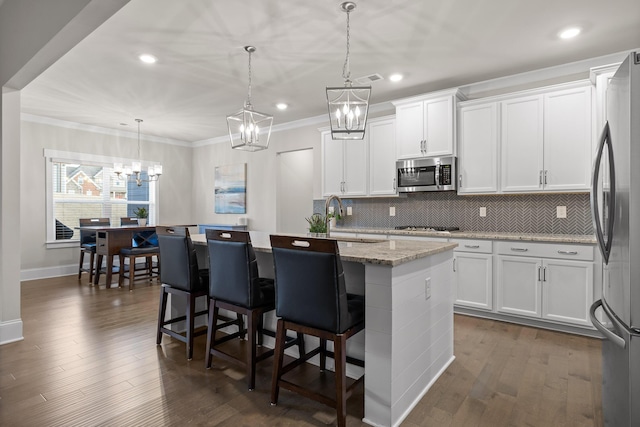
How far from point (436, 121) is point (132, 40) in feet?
10.6

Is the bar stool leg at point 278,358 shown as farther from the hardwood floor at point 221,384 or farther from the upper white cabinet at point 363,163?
the upper white cabinet at point 363,163

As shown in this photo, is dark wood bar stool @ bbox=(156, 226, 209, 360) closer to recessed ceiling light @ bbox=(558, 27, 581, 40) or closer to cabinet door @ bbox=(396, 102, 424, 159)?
cabinet door @ bbox=(396, 102, 424, 159)

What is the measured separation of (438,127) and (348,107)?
215 cm

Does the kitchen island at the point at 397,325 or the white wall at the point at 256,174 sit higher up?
the white wall at the point at 256,174

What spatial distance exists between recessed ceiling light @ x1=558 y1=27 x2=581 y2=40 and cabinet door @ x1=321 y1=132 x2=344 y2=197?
2800mm

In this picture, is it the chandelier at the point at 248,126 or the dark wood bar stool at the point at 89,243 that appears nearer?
the chandelier at the point at 248,126

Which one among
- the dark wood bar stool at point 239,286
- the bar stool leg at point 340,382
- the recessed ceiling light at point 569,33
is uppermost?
the recessed ceiling light at point 569,33

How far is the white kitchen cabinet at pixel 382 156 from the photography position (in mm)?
4634

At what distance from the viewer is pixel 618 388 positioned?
144 cm

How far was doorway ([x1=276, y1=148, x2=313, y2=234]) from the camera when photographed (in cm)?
666

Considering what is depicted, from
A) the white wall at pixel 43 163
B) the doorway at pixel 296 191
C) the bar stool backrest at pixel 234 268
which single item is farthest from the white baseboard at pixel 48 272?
the bar stool backrest at pixel 234 268

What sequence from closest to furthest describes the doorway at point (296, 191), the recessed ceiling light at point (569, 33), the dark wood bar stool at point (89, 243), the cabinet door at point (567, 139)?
the recessed ceiling light at point (569, 33) < the cabinet door at point (567, 139) < the dark wood bar stool at point (89, 243) < the doorway at point (296, 191)

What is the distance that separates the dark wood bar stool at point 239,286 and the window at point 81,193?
503cm

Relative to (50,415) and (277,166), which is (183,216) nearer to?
(277,166)
